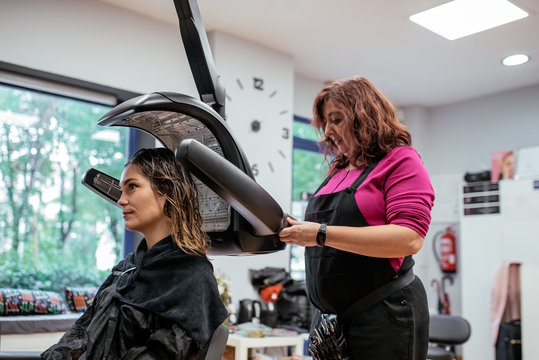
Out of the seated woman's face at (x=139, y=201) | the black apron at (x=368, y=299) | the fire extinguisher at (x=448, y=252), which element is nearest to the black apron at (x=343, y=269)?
the black apron at (x=368, y=299)

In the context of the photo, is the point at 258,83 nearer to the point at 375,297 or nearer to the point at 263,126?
the point at 263,126

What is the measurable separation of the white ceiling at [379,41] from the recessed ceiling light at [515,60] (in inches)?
2.4

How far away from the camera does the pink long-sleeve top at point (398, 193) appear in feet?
4.25

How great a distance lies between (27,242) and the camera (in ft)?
11.7

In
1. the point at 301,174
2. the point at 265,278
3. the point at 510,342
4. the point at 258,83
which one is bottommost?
the point at 510,342

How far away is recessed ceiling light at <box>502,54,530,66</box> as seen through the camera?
463cm

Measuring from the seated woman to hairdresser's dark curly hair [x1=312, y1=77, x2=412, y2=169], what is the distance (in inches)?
18.2

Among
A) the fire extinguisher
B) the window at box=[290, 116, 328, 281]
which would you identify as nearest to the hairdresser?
the window at box=[290, 116, 328, 281]

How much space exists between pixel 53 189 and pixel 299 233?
2935 mm

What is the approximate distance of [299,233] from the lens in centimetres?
121

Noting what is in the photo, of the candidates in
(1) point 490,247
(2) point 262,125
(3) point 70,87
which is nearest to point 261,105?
(2) point 262,125

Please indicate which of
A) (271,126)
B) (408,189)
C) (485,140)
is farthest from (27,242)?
(485,140)

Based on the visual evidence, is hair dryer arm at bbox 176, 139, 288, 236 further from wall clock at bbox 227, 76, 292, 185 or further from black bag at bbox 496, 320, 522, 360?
black bag at bbox 496, 320, 522, 360

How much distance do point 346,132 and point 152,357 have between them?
76 cm
